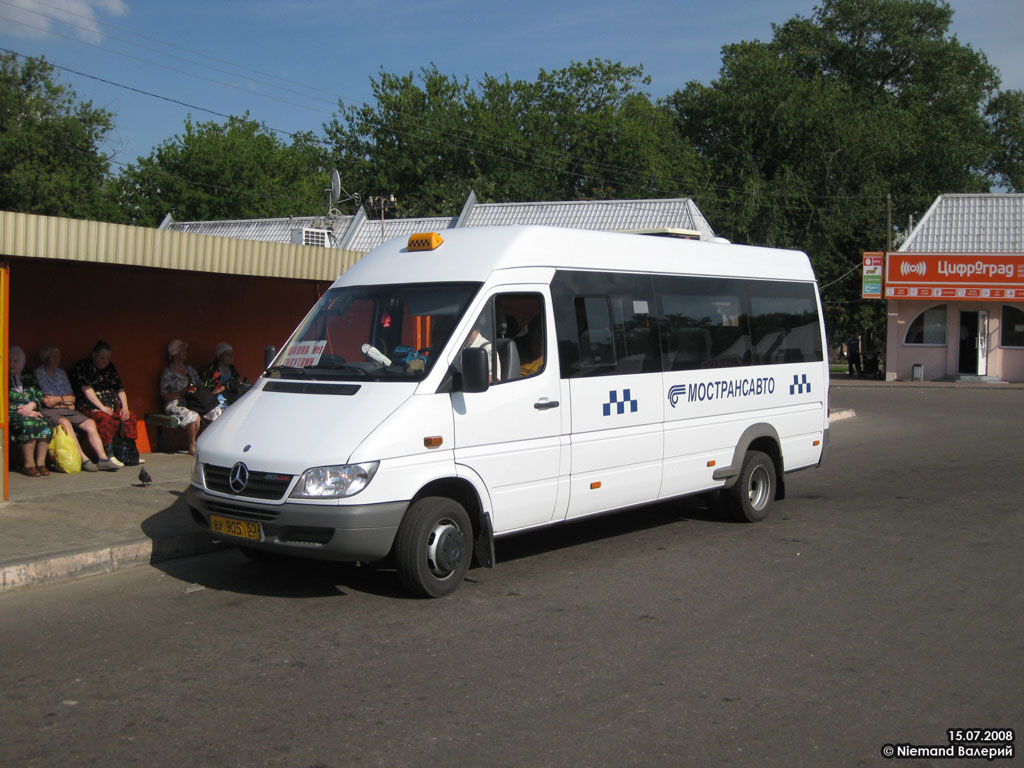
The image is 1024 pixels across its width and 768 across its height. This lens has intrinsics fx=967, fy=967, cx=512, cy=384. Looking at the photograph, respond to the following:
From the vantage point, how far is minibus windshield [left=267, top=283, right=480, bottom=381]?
23.2 feet

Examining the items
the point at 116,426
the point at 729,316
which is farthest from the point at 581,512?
the point at 116,426

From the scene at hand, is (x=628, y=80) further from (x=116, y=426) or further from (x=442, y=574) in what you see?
(x=442, y=574)

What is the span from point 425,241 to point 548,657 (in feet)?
11.9

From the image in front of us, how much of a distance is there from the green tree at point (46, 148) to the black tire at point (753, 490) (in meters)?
47.3

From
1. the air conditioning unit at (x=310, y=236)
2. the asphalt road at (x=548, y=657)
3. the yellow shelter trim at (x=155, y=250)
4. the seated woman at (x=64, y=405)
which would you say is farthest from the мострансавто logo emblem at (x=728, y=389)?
the air conditioning unit at (x=310, y=236)

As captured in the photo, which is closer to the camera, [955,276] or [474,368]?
[474,368]

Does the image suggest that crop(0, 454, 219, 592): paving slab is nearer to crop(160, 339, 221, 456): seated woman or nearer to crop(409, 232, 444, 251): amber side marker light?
A: crop(160, 339, 221, 456): seated woman

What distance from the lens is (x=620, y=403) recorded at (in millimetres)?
8156

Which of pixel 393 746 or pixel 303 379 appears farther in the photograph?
pixel 303 379

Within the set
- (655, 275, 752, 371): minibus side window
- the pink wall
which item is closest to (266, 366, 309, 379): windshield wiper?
(655, 275, 752, 371): minibus side window

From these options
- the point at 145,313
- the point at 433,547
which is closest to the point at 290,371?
the point at 433,547

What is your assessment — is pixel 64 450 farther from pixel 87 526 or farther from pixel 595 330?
pixel 595 330

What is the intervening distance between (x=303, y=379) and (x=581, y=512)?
2.46 m

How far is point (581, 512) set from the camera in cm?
785
